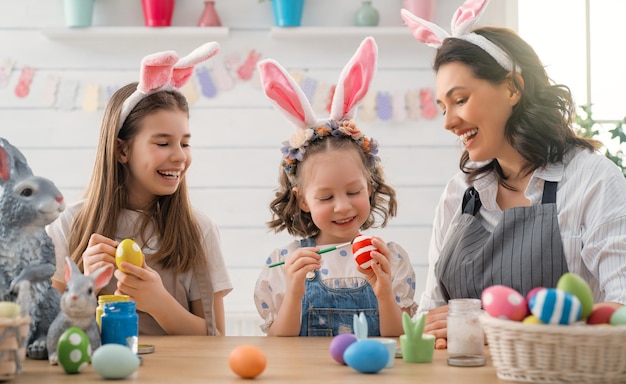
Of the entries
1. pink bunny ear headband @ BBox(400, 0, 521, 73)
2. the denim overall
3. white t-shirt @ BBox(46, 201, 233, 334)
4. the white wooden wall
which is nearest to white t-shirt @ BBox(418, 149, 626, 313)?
pink bunny ear headband @ BBox(400, 0, 521, 73)

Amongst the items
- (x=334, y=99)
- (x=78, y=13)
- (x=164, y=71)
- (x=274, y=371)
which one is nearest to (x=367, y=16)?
(x=78, y=13)

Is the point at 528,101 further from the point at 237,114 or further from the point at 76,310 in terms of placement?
the point at 237,114

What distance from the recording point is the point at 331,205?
6.93ft

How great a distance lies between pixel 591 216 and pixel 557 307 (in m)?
0.72

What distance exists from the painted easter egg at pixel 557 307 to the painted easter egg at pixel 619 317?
6 centimetres

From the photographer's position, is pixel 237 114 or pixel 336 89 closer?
pixel 336 89

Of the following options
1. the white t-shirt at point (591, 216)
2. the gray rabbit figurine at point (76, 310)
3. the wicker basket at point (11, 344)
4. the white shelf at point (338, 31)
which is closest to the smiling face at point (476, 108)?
the white t-shirt at point (591, 216)

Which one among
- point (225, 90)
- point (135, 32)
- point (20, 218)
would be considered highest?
point (135, 32)

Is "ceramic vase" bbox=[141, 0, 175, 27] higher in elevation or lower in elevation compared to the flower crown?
higher

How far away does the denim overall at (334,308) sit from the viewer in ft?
7.03

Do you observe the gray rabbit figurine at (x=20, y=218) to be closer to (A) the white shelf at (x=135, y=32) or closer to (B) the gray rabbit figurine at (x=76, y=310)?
(B) the gray rabbit figurine at (x=76, y=310)

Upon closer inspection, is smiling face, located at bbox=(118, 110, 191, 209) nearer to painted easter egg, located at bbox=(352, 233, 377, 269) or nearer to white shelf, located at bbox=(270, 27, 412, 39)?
painted easter egg, located at bbox=(352, 233, 377, 269)

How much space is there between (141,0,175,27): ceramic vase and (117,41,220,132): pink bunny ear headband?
4.76 feet

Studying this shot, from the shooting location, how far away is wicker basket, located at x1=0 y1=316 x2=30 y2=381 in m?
1.20
